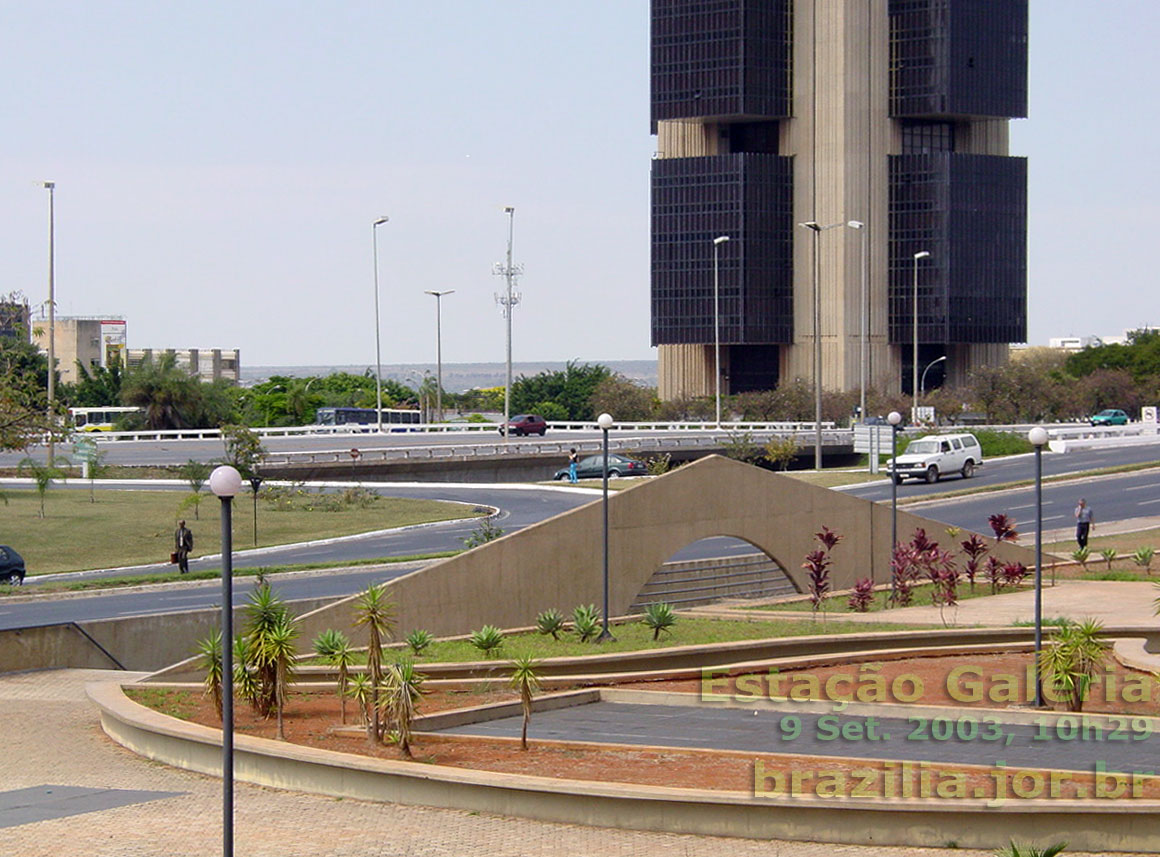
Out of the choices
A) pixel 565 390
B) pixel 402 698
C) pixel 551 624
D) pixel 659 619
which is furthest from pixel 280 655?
pixel 565 390

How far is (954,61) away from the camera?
118m

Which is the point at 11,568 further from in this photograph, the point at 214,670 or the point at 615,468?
the point at 615,468

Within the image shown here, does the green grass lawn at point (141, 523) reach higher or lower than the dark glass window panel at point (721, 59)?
lower

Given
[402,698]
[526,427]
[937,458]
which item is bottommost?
[402,698]

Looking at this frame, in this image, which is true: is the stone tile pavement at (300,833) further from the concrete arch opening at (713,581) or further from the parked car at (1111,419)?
the parked car at (1111,419)

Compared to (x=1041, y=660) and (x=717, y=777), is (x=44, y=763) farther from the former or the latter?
(x=1041, y=660)

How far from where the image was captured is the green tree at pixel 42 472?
48.7 meters

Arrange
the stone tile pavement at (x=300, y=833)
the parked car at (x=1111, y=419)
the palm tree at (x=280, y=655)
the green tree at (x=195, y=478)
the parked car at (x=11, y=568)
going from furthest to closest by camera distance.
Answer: the parked car at (x=1111, y=419) < the green tree at (x=195, y=478) < the parked car at (x=11, y=568) < the palm tree at (x=280, y=655) < the stone tile pavement at (x=300, y=833)

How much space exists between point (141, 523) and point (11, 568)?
11381mm

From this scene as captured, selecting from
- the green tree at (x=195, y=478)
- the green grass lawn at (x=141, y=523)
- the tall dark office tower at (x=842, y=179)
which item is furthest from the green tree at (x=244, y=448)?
the tall dark office tower at (x=842, y=179)

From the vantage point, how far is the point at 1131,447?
71.2m

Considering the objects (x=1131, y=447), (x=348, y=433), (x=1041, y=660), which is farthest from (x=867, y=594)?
(x=348, y=433)

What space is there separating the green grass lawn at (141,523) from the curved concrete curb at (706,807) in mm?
25025

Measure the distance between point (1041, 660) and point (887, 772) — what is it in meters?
4.35
